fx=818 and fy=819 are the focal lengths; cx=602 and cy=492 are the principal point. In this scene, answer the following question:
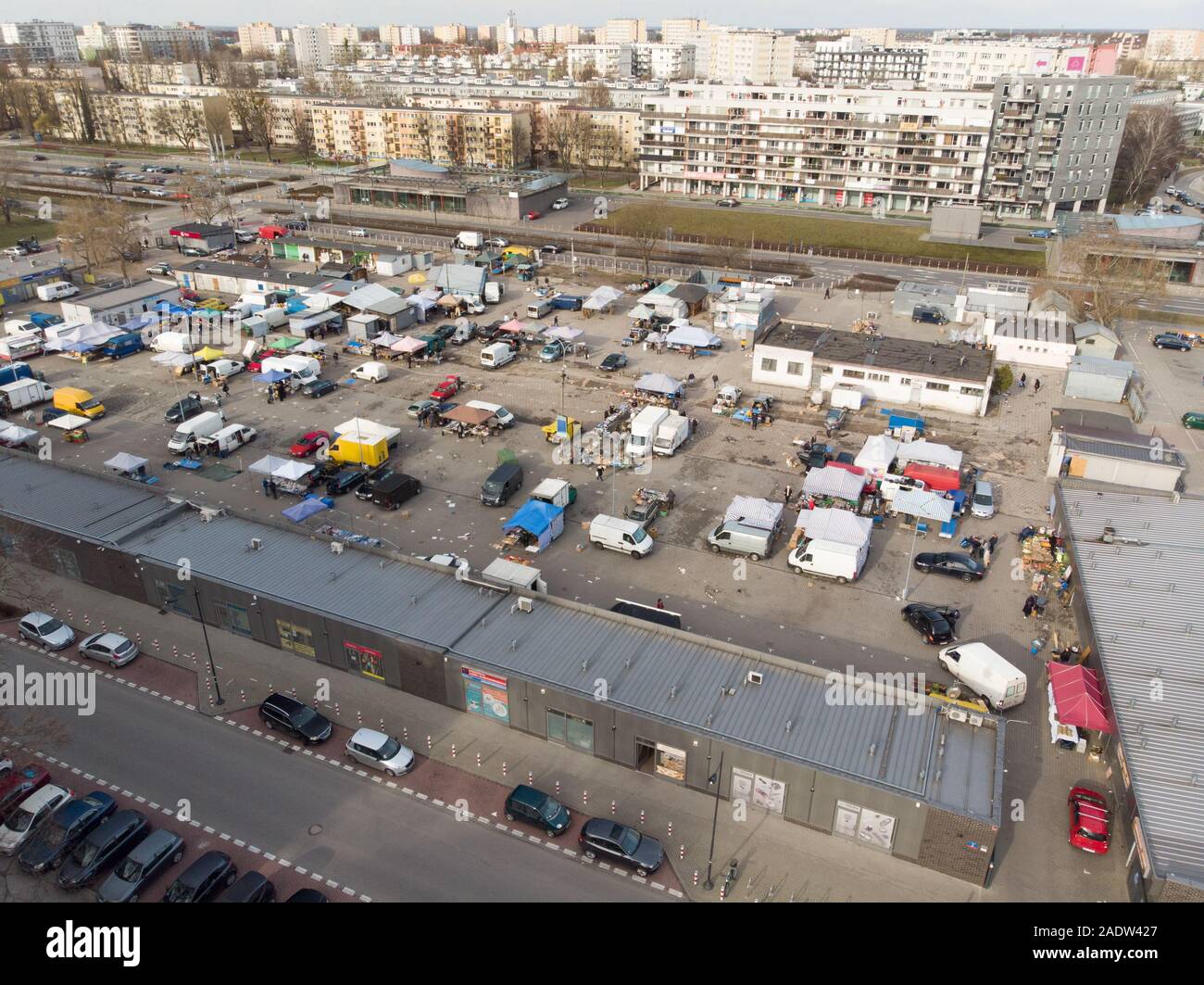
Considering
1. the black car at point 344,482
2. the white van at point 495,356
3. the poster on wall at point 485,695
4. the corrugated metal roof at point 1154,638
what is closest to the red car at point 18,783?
the poster on wall at point 485,695

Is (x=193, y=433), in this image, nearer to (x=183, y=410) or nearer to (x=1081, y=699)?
(x=183, y=410)

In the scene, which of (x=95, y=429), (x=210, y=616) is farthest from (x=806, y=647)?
(x=95, y=429)

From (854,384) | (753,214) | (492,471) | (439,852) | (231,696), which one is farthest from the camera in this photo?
(753,214)

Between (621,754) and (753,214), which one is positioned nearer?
(621,754)

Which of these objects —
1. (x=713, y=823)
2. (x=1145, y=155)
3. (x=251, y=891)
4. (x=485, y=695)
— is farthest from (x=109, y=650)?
(x=1145, y=155)

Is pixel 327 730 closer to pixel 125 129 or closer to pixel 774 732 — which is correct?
pixel 774 732

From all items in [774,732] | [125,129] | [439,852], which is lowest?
[439,852]

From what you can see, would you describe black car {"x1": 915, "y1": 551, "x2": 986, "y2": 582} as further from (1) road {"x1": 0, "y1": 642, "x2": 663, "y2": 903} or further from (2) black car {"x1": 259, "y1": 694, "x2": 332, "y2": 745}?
(2) black car {"x1": 259, "y1": 694, "x2": 332, "y2": 745}
